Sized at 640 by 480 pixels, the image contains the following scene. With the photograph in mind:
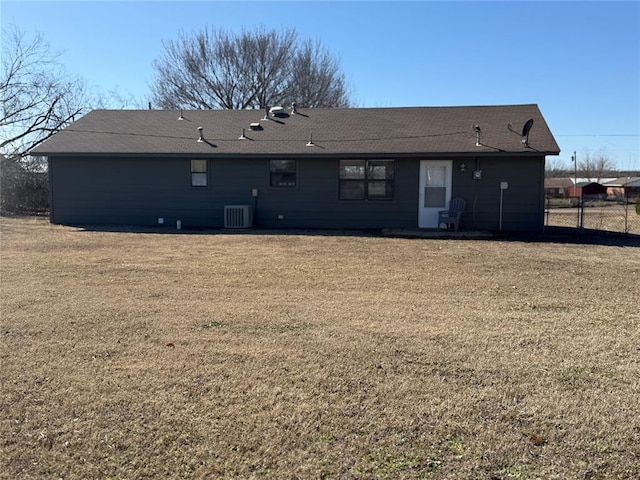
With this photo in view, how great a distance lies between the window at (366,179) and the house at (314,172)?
0.03m

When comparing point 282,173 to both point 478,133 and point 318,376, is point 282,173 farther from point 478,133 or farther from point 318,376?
point 318,376

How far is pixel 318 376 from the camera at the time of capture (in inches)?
139

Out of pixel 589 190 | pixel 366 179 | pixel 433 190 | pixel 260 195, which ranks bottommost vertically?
pixel 260 195

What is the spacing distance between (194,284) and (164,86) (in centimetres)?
2732

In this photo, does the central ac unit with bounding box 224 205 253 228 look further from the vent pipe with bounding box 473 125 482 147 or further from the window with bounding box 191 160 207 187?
the vent pipe with bounding box 473 125 482 147

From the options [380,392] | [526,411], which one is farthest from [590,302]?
[380,392]

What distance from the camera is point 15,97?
22.3 meters

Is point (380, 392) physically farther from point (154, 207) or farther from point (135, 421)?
point (154, 207)

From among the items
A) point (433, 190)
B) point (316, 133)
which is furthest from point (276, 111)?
point (433, 190)

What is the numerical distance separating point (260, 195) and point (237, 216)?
0.91 metres

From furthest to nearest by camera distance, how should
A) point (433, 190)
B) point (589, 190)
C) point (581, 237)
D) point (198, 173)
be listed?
point (589, 190), point (198, 173), point (433, 190), point (581, 237)

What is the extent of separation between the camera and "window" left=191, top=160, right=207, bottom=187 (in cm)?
1448

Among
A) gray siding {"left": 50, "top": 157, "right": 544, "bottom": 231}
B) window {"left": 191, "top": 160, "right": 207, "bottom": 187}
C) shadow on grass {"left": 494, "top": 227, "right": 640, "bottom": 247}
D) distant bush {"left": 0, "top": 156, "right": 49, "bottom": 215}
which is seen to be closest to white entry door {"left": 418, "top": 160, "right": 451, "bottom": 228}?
gray siding {"left": 50, "top": 157, "right": 544, "bottom": 231}

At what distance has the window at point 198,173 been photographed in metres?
14.5
